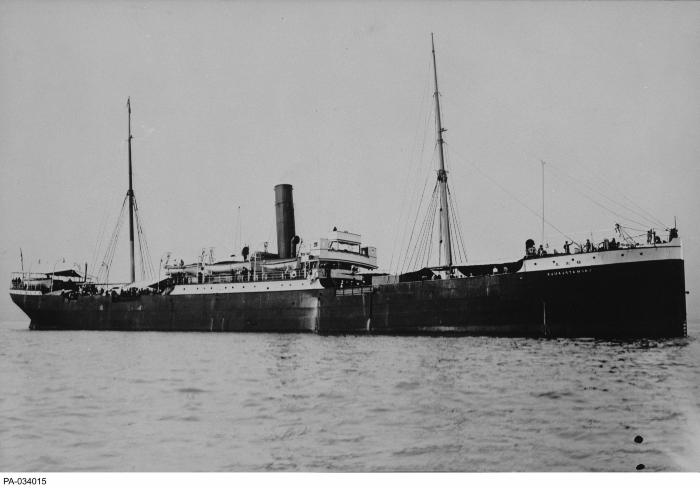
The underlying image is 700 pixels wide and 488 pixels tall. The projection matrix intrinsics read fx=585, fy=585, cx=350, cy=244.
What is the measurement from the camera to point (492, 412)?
36.7ft

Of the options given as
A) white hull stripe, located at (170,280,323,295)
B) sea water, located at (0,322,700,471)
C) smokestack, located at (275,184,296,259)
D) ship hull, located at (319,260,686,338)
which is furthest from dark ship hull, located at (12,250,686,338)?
sea water, located at (0,322,700,471)

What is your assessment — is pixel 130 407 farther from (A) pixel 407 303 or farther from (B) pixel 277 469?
(A) pixel 407 303

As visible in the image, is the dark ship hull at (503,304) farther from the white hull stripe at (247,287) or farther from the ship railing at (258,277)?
the ship railing at (258,277)

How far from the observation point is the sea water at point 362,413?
8.83 meters

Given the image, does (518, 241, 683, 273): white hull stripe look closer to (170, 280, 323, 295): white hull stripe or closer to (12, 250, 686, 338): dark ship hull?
(12, 250, 686, 338): dark ship hull

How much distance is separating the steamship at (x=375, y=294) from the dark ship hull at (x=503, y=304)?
5cm

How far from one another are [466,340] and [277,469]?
61.3 ft

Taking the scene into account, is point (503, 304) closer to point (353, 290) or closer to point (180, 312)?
point (353, 290)

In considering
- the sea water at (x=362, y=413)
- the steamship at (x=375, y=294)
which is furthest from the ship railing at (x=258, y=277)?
the sea water at (x=362, y=413)

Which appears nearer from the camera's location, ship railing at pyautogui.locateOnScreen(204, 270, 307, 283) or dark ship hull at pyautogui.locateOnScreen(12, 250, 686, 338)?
dark ship hull at pyautogui.locateOnScreen(12, 250, 686, 338)

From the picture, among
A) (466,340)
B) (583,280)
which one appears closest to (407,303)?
(466,340)

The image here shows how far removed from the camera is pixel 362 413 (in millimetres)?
11328

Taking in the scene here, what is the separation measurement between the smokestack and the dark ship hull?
4.25 meters

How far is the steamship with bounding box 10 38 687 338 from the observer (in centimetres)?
2620
